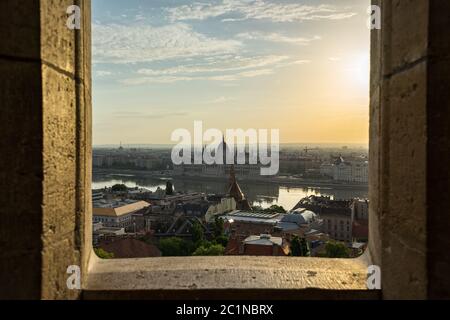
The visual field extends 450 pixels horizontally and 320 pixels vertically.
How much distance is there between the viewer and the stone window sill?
117cm

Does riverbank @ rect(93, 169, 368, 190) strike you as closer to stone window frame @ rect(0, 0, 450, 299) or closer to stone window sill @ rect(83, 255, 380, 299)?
stone window sill @ rect(83, 255, 380, 299)

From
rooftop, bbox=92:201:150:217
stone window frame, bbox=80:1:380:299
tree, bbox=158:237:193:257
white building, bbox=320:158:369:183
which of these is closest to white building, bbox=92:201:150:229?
rooftop, bbox=92:201:150:217

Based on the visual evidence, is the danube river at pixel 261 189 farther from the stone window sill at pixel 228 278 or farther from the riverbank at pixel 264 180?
the stone window sill at pixel 228 278

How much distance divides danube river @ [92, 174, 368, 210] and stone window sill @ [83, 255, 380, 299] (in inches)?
1154

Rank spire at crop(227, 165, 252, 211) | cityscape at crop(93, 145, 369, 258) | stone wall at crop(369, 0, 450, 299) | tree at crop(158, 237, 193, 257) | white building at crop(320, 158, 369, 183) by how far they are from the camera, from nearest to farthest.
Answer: stone wall at crop(369, 0, 450, 299)
cityscape at crop(93, 145, 369, 258)
tree at crop(158, 237, 193, 257)
spire at crop(227, 165, 252, 211)
white building at crop(320, 158, 369, 183)

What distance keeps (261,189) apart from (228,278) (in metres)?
37.5


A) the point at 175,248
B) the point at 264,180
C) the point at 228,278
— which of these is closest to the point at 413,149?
the point at 228,278

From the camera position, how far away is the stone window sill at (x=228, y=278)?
3.85 feet

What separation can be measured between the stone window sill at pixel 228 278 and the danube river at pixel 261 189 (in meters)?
29.3

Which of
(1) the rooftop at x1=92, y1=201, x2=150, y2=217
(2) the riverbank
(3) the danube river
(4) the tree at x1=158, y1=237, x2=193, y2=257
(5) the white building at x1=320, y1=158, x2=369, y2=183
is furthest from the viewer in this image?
(5) the white building at x1=320, y1=158, x2=369, y2=183

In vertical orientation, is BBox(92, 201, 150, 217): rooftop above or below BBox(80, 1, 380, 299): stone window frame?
below

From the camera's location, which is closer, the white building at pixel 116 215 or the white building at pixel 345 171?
the white building at pixel 116 215

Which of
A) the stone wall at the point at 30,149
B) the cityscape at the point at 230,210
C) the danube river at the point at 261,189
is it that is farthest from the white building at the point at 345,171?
the stone wall at the point at 30,149
